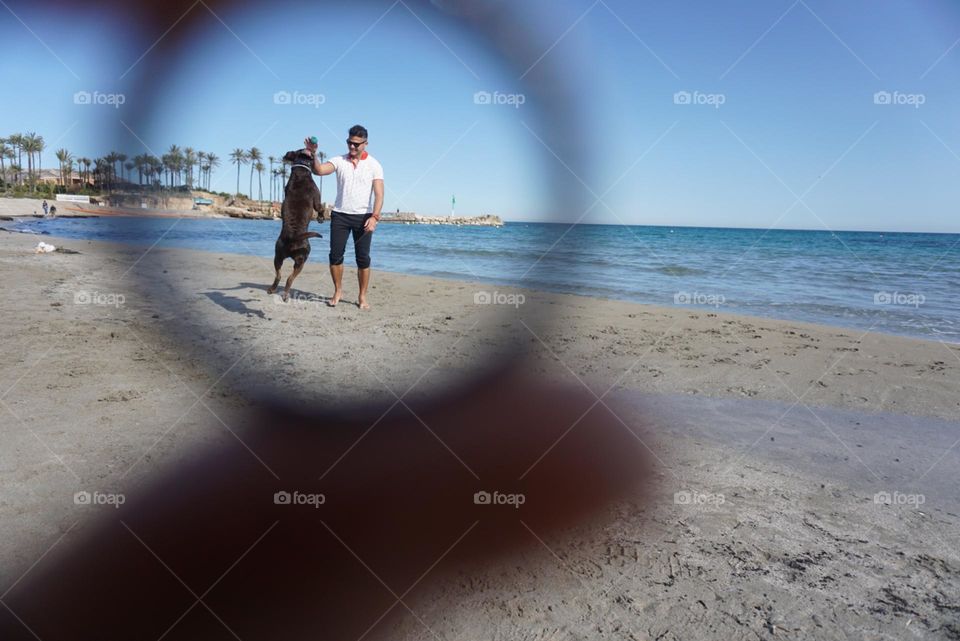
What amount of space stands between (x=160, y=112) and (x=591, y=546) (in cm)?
226

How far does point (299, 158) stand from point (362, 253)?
9.07ft

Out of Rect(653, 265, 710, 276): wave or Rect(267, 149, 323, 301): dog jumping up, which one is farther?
Rect(653, 265, 710, 276): wave

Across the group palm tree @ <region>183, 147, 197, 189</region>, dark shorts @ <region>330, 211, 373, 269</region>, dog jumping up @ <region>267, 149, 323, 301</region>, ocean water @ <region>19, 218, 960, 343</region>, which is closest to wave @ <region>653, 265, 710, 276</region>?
ocean water @ <region>19, 218, 960, 343</region>

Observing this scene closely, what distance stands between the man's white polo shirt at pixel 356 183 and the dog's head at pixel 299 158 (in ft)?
4.55

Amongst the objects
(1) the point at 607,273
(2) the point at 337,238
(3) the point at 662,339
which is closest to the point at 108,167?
(2) the point at 337,238

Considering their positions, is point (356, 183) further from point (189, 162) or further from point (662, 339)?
point (662, 339)

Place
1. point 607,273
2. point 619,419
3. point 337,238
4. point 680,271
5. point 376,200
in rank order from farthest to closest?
point 680,271, point 607,273, point 337,238, point 376,200, point 619,419

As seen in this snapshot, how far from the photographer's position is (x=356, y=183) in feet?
15.4

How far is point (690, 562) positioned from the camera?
6.99 ft

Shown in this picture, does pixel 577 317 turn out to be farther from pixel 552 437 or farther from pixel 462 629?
pixel 462 629

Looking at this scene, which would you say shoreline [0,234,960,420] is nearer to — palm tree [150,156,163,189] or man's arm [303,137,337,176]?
palm tree [150,156,163,189]

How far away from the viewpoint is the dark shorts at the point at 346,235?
522cm

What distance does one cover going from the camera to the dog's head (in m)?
2.83

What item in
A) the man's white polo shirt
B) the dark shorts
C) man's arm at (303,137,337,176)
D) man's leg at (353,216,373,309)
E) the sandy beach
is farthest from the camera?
man's leg at (353,216,373,309)
